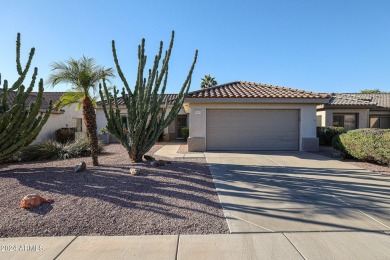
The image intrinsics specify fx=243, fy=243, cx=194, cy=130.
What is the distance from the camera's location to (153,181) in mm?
6543

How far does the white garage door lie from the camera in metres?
13.4

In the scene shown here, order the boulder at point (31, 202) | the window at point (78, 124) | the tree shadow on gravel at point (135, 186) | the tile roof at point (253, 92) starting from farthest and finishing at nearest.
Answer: the window at point (78, 124) < the tile roof at point (253, 92) < the tree shadow on gravel at point (135, 186) < the boulder at point (31, 202)

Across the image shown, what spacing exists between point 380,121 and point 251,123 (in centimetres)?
1432

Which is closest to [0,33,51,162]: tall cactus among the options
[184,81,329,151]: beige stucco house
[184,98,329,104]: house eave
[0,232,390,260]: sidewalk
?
[0,232,390,260]: sidewalk

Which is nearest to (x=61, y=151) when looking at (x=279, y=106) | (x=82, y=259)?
(x=82, y=259)

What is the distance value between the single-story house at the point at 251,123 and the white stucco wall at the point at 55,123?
10663 millimetres

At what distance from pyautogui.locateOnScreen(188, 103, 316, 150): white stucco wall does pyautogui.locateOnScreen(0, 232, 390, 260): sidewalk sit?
31.5 ft

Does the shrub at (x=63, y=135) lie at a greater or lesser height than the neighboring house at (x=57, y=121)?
lesser

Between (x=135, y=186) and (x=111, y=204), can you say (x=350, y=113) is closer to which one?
(x=135, y=186)

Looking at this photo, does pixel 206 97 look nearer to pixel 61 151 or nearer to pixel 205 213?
pixel 61 151

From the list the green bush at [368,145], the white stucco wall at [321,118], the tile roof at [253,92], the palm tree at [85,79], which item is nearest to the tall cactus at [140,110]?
the palm tree at [85,79]

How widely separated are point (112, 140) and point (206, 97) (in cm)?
1092

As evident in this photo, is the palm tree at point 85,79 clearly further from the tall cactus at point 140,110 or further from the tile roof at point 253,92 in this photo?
the tile roof at point 253,92

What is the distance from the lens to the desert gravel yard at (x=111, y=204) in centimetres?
400
